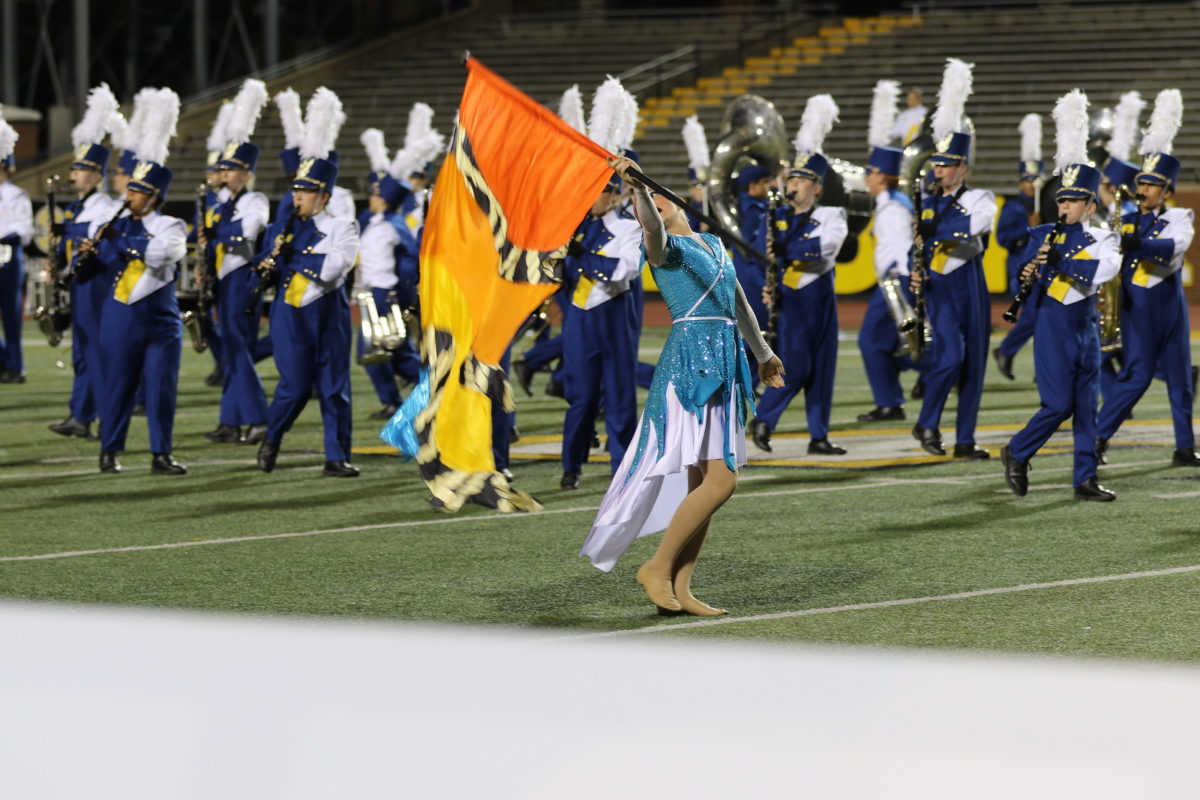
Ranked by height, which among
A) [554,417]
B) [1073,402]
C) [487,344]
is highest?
[487,344]

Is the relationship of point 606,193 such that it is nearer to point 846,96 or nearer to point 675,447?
point 675,447

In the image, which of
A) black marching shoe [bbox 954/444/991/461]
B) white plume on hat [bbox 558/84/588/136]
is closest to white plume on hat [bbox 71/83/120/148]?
white plume on hat [bbox 558/84/588/136]

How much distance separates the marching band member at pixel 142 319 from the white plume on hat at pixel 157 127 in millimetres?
201

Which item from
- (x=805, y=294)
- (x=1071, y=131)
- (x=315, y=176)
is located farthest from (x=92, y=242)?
(x=1071, y=131)

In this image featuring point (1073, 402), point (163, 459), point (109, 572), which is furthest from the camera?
point (163, 459)

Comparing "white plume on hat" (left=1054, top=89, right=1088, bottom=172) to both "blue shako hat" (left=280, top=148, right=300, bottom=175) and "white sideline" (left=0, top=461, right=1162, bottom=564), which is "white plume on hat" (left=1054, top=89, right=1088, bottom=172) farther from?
"blue shako hat" (left=280, top=148, right=300, bottom=175)

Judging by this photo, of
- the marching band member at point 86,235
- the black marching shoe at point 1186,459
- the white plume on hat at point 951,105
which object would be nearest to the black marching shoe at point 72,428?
the marching band member at point 86,235

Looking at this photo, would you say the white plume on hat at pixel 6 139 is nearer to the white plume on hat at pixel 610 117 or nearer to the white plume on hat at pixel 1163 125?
the white plume on hat at pixel 610 117

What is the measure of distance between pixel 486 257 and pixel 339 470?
3.93m

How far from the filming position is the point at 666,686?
5.87 ft

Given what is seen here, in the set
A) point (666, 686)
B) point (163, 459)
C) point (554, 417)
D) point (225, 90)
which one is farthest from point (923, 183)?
point (225, 90)

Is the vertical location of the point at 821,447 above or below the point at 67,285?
below

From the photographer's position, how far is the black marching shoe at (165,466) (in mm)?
10203

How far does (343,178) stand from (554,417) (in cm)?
1562
